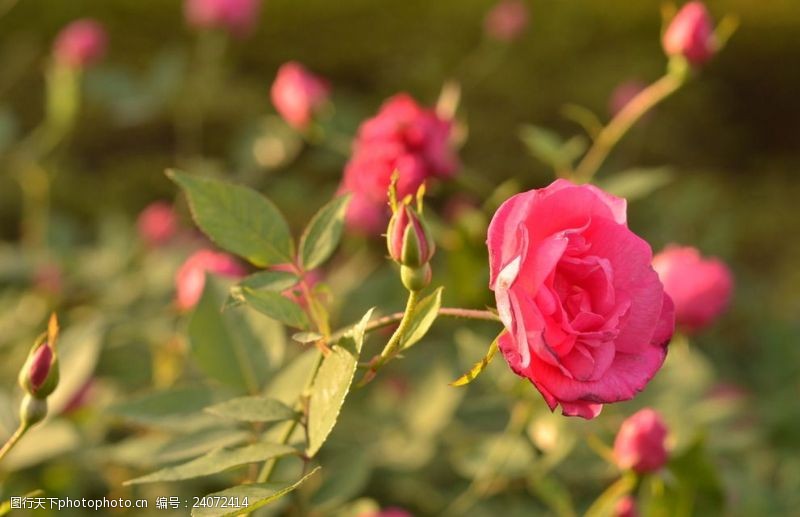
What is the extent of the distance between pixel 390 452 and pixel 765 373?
2.37 ft

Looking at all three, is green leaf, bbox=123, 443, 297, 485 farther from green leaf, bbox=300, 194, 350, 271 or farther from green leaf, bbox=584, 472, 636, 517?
green leaf, bbox=584, 472, 636, 517

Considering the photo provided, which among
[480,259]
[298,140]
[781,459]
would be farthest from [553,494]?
[298,140]

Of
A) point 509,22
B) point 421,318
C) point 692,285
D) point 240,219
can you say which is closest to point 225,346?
point 240,219

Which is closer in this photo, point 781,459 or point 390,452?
point 390,452

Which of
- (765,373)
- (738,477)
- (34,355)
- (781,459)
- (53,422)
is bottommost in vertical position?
(765,373)

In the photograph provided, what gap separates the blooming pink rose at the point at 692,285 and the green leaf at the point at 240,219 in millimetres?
361

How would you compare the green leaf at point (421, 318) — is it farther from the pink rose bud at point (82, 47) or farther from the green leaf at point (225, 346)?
the pink rose bud at point (82, 47)

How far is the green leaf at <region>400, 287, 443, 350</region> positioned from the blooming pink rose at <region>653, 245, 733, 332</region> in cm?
38

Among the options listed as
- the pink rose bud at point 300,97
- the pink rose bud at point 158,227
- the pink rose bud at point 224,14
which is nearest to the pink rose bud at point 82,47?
the pink rose bud at point 224,14

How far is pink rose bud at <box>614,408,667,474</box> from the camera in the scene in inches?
26.7

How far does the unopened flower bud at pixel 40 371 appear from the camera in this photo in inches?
20.4

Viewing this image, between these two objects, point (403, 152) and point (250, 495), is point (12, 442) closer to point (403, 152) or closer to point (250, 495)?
point (250, 495)

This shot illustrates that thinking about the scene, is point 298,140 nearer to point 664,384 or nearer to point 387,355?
point 664,384

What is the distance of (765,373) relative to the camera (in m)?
1.49
